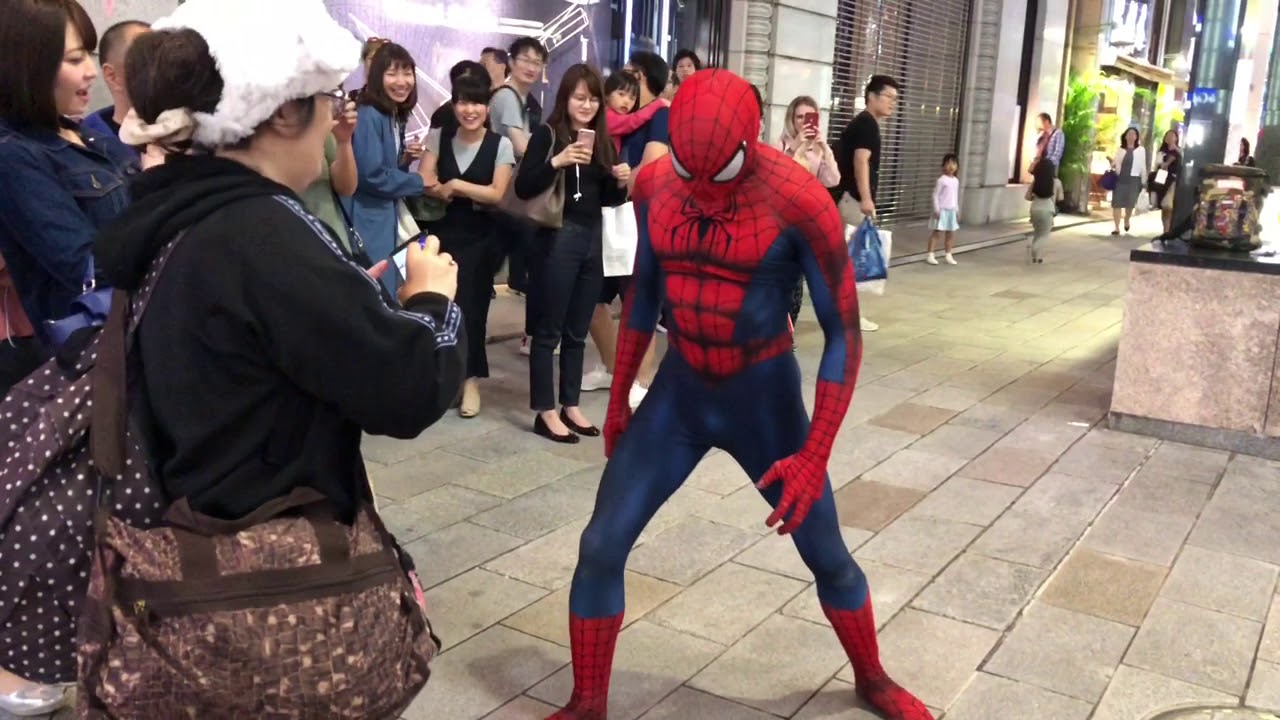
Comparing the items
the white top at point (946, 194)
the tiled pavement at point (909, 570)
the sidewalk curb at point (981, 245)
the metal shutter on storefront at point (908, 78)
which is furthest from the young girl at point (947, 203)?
the tiled pavement at point (909, 570)

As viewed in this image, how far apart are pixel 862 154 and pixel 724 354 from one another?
5.91m

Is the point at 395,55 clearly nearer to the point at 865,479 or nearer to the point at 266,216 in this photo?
the point at 865,479

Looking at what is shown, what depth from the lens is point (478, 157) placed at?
19.3 feet

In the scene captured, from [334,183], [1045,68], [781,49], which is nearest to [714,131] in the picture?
[334,183]

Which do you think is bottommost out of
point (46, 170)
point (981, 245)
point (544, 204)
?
point (981, 245)

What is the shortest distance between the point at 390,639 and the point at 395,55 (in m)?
4.30

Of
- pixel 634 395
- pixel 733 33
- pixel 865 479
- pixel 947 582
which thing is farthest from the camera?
pixel 733 33

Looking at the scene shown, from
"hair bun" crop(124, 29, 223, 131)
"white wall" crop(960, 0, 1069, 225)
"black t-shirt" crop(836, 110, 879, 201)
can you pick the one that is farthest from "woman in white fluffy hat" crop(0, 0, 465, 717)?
"white wall" crop(960, 0, 1069, 225)

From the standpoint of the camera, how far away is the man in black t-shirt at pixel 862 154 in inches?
331

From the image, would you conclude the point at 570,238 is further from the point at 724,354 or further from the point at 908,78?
the point at 908,78

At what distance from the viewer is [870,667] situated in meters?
3.22

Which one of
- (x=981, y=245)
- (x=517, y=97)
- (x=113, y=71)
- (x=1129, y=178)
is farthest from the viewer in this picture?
(x=1129, y=178)

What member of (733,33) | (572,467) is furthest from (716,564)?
(733,33)

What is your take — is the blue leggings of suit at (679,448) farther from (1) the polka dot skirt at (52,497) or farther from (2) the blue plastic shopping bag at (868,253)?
(2) the blue plastic shopping bag at (868,253)
